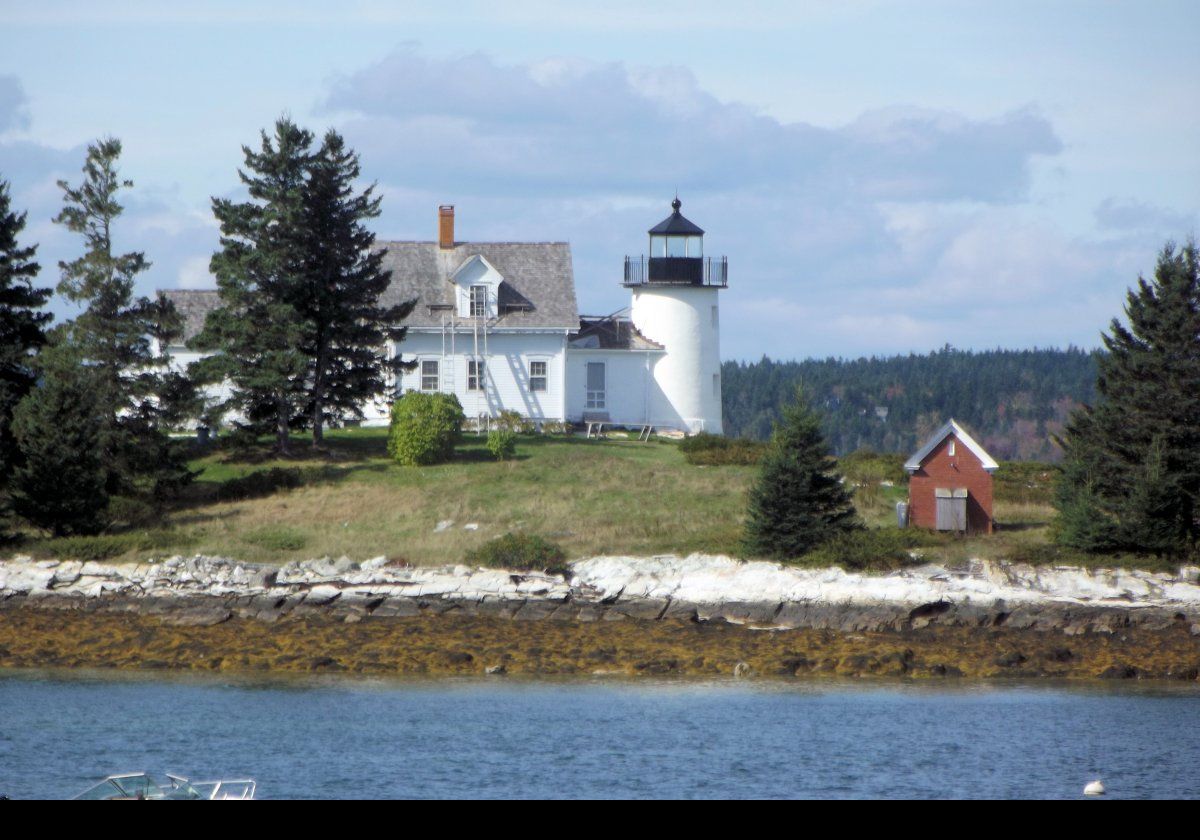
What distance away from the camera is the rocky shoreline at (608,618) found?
2312cm

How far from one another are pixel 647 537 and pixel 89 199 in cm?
1695

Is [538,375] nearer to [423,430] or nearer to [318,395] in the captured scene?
[423,430]

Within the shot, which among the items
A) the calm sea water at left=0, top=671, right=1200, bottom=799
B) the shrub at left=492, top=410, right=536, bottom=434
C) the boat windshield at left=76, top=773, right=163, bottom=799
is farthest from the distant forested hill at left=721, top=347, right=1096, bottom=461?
the boat windshield at left=76, top=773, right=163, bottom=799

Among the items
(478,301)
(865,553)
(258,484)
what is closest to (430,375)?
(478,301)

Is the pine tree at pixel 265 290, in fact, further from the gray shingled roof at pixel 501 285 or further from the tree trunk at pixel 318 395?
the gray shingled roof at pixel 501 285

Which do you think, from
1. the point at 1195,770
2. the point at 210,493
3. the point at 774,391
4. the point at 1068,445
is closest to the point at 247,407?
the point at 210,493

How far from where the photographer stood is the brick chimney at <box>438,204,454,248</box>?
1821 inches

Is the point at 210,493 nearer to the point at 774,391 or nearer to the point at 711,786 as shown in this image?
the point at 711,786

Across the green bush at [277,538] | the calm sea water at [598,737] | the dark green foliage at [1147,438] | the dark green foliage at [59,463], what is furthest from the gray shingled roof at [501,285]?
the calm sea water at [598,737]

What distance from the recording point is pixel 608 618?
83.8 ft

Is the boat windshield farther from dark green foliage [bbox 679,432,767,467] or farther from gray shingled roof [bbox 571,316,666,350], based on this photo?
gray shingled roof [bbox 571,316,666,350]

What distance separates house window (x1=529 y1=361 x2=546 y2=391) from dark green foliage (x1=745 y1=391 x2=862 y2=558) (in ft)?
54.0

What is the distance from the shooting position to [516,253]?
46.5m

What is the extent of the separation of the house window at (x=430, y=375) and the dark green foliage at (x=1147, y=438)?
71.2 feet
